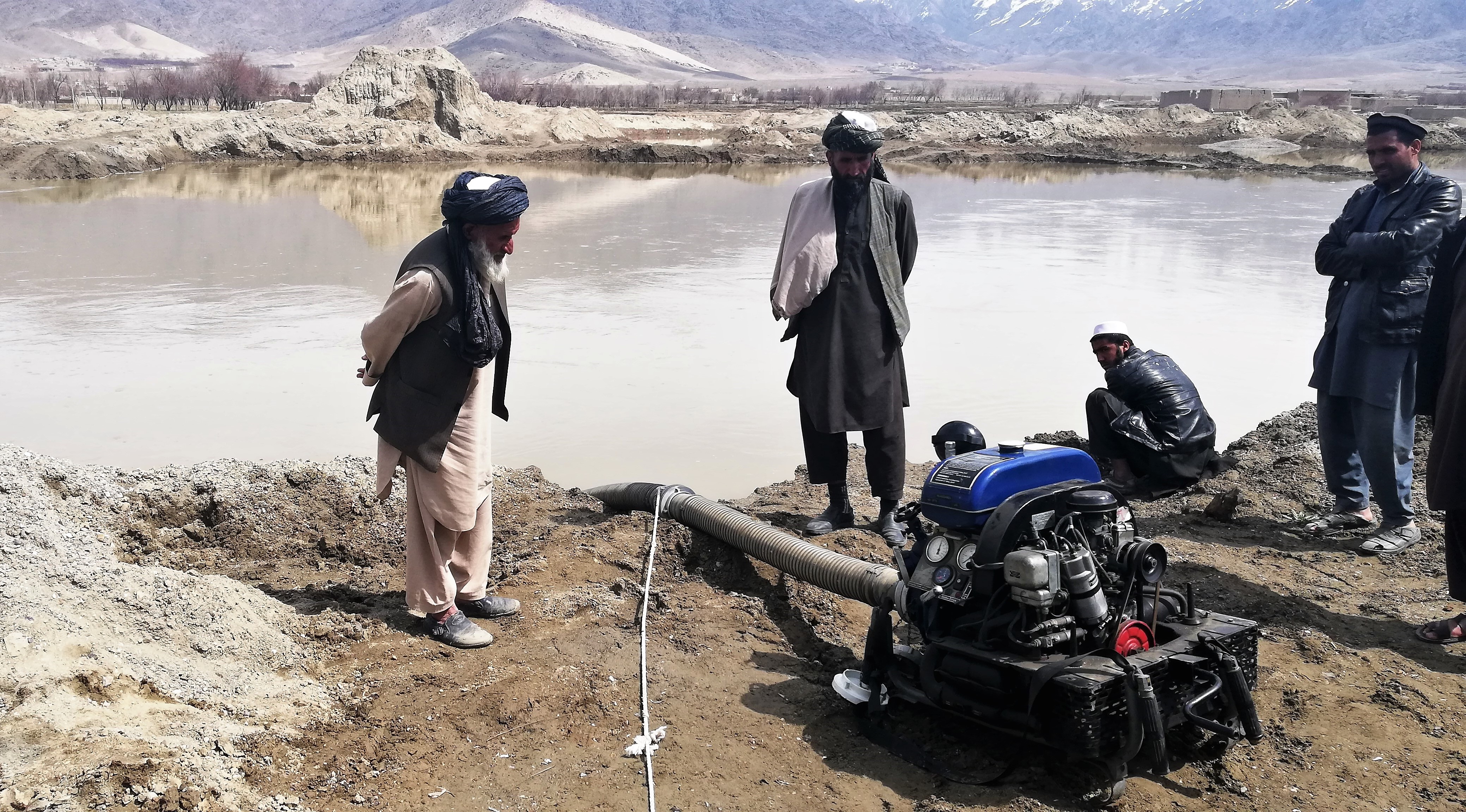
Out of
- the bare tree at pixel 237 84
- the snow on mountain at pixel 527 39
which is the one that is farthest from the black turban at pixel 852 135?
the snow on mountain at pixel 527 39

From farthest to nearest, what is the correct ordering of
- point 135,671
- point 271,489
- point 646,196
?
point 646,196
point 271,489
point 135,671

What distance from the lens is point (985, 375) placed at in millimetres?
8500

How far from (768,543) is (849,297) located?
3.92 ft

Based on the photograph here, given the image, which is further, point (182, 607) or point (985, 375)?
point (985, 375)

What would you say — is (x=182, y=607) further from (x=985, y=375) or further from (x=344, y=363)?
(x=985, y=375)

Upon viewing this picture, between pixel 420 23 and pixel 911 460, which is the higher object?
pixel 420 23

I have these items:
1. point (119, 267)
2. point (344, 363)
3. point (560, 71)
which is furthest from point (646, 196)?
point (560, 71)

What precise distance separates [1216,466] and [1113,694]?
3402 mm

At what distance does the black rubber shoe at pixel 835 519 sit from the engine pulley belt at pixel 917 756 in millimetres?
1802

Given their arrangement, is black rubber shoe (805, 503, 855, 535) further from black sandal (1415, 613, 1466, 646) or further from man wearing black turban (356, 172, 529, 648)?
black sandal (1415, 613, 1466, 646)

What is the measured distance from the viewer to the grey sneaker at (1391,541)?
17.2 feet

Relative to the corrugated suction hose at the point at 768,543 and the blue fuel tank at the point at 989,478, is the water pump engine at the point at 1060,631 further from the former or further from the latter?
the corrugated suction hose at the point at 768,543

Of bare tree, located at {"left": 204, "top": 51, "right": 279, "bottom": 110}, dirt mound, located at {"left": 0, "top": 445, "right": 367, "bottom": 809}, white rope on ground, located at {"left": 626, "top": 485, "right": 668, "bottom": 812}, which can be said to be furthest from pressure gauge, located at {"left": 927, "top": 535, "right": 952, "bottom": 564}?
bare tree, located at {"left": 204, "top": 51, "right": 279, "bottom": 110}

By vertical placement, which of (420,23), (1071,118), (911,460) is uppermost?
(420,23)
